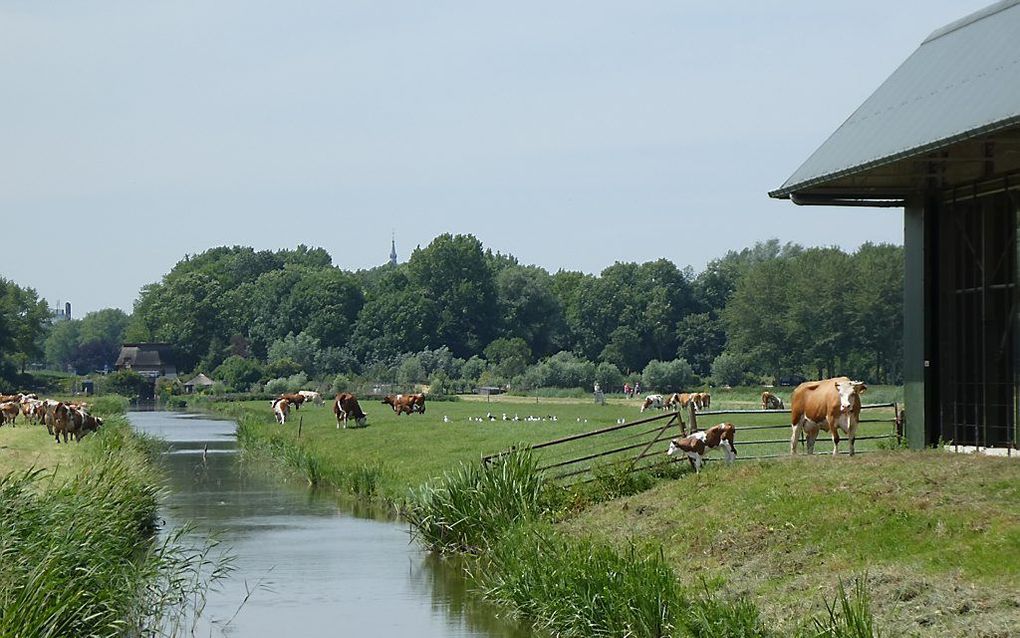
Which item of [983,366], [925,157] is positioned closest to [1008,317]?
[983,366]

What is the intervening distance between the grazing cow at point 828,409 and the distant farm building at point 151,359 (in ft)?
442

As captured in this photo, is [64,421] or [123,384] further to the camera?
[123,384]

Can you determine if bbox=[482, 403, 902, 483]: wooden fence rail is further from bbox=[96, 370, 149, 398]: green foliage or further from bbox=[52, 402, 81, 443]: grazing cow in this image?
bbox=[96, 370, 149, 398]: green foliage

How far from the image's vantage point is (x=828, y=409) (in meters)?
27.3

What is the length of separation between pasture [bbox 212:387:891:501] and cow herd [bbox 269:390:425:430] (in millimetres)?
597

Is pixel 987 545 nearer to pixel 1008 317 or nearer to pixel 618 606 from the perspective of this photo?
pixel 618 606

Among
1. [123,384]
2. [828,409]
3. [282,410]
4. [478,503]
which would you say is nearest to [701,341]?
[123,384]

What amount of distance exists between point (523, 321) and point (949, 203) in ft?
418

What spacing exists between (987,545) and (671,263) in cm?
13790

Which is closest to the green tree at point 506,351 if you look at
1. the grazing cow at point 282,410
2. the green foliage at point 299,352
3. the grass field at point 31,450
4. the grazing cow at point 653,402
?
the green foliage at point 299,352

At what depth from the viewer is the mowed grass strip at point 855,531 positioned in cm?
1548

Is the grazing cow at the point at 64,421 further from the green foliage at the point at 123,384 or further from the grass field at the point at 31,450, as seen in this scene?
the green foliage at the point at 123,384

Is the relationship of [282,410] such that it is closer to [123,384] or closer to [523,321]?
[123,384]

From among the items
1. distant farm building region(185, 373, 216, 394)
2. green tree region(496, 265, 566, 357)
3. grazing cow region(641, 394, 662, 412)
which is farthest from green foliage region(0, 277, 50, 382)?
grazing cow region(641, 394, 662, 412)
